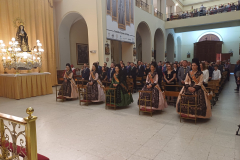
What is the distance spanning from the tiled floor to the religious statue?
5.32m

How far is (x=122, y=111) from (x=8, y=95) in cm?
600

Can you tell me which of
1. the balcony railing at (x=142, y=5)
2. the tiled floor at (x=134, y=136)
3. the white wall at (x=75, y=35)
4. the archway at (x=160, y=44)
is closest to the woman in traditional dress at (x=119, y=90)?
the tiled floor at (x=134, y=136)

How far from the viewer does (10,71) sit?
30.7ft

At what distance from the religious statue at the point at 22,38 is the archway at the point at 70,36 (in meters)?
2.90

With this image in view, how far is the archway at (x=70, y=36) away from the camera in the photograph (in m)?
12.6

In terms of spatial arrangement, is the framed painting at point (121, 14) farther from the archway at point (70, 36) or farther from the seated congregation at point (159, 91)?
the seated congregation at point (159, 91)

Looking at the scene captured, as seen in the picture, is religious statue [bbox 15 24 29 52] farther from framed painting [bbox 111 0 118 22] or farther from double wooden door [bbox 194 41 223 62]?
double wooden door [bbox 194 41 223 62]

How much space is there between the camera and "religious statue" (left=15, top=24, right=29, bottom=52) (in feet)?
31.2

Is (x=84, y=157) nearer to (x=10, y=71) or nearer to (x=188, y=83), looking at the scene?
(x=188, y=83)

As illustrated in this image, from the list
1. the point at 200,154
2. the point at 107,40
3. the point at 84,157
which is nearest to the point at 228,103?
the point at 200,154

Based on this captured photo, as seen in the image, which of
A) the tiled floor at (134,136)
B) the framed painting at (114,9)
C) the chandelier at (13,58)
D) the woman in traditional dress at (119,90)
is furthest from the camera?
the framed painting at (114,9)

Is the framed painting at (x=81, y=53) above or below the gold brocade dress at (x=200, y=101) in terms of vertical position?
above

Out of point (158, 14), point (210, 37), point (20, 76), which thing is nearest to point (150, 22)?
point (158, 14)

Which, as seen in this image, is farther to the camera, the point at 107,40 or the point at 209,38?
the point at 209,38
